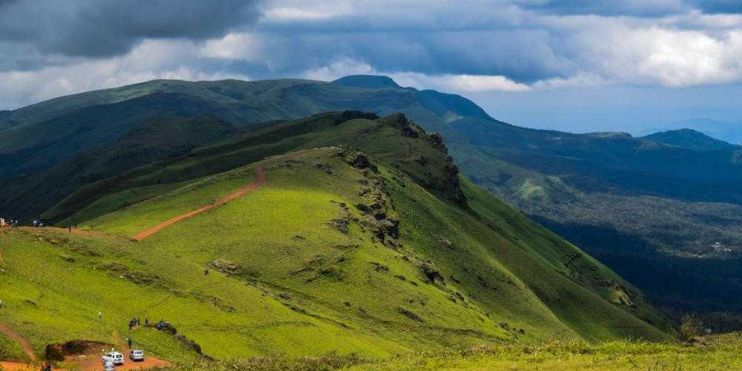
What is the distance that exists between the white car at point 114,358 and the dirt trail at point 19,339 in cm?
579

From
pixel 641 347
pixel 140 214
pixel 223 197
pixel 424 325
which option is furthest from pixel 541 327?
pixel 641 347

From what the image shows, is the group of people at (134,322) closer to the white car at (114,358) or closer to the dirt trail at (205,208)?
the white car at (114,358)

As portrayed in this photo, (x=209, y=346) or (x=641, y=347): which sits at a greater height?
(x=641, y=347)

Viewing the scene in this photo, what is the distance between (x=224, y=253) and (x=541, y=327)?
76.8 metres

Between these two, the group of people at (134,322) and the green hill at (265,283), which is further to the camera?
the green hill at (265,283)

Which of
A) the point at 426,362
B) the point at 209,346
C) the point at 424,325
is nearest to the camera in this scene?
the point at 426,362

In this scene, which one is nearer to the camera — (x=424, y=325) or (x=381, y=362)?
(x=381, y=362)

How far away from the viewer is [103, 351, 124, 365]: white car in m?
70.9

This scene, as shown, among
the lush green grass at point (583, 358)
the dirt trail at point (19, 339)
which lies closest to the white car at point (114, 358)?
the dirt trail at point (19, 339)

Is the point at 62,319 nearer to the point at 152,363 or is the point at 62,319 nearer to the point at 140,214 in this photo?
the point at 152,363

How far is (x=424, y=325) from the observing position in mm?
138750

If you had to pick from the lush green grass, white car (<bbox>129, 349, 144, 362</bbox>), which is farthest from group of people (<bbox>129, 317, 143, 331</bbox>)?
the lush green grass

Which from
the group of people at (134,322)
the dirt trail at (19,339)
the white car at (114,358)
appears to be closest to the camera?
the white car at (114,358)

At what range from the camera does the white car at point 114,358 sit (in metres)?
70.9
